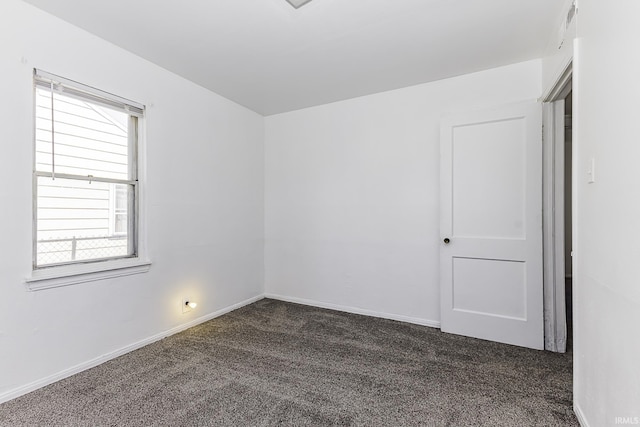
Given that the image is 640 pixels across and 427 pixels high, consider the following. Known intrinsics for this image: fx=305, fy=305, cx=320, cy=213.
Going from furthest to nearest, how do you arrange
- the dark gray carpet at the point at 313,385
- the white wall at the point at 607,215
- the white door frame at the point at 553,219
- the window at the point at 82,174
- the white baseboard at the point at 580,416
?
the white door frame at the point at 553,219, the window at the point at 82,174, the dark gray carpet at the point at 313,385, the white baseboard at the point at 580,416, the white wall at the point at 607,215

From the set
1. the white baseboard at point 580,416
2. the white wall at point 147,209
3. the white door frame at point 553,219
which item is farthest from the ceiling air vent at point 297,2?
the white baseboard at point 580,416

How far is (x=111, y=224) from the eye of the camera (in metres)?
2.62

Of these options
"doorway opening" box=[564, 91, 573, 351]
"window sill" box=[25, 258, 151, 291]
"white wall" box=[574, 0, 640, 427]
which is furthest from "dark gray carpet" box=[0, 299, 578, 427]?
"doorway opening" box=[564, 91, 573, 351]

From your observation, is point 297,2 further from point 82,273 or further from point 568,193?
point 568,193

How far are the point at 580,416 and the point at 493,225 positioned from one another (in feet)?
5.04

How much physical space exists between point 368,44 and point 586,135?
168 cm

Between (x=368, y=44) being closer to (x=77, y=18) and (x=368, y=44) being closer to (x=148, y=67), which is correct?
(x=148, y=67)

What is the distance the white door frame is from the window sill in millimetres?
3561

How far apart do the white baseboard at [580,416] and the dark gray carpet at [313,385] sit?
4 cm

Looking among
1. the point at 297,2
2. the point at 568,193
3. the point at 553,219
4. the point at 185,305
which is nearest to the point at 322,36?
the point at 297,2

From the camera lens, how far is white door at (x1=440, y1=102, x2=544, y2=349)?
2.67 metres

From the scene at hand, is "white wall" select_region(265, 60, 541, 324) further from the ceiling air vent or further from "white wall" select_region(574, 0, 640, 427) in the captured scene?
the ceiling air vent

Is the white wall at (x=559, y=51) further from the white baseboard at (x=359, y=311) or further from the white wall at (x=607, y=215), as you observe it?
the white baseboard at (x=359, y=311)

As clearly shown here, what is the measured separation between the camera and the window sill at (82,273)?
82.1 inches
